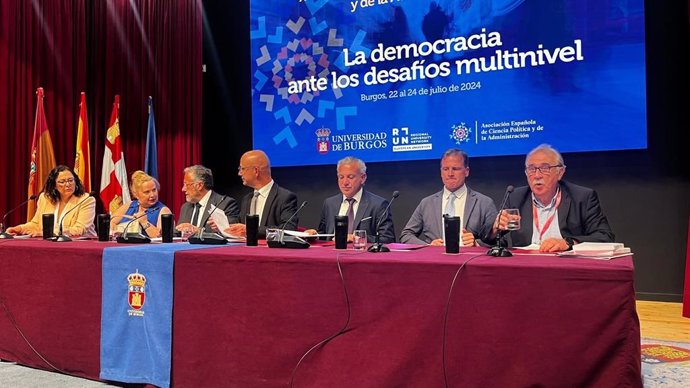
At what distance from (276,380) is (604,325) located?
111cm

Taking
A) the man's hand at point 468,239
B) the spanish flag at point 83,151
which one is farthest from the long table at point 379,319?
the spanish flag at point 83,151

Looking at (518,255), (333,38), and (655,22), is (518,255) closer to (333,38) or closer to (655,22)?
(655,22)

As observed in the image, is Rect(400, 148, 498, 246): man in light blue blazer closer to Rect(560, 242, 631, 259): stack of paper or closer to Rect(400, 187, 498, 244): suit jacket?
Rect(400, 187, 498, 244): suit jacket

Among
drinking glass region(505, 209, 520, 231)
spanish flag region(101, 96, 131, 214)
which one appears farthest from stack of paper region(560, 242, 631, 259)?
spanish flag region(101, 96, 131, 214)

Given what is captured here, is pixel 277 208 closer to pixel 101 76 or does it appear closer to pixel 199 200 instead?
pixel 199 200

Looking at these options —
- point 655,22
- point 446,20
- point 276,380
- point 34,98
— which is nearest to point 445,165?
point 276,380

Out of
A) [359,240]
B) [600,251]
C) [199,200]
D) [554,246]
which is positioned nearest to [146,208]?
[199,200]

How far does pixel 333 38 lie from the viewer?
5.45 m

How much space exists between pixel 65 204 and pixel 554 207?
306 centimetres

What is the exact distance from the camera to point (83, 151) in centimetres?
543

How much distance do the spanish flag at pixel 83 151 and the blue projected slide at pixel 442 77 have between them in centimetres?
155

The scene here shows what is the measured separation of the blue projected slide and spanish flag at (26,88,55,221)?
1.85m

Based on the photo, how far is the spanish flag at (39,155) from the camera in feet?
16.6

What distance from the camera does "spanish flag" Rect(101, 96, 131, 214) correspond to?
5.65m
